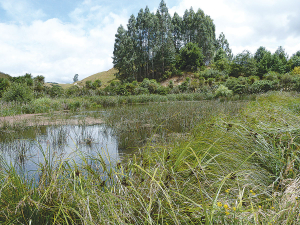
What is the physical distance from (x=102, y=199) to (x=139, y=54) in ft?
106

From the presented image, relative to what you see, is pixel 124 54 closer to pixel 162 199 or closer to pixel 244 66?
pixel 244 66

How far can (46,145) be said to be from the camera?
4.28 metres

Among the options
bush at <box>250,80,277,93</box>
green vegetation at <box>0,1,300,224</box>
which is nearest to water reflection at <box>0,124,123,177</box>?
green vegetation at <box>0,1,300,224</box>

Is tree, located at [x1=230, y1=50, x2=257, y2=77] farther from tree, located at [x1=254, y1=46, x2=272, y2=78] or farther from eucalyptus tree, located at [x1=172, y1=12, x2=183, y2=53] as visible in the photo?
eucalyptus tree, located at [x1=172, y1=12, x2=183, y2=53]

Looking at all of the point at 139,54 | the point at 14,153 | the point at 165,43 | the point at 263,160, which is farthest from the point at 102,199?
the point at 165,43

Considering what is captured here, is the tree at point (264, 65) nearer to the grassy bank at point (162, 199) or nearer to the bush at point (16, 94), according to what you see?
the bush at point (16, 94)

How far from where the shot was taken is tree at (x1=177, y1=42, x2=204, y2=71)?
107 feet

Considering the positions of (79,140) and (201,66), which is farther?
(201,66)

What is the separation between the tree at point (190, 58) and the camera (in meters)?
32.7

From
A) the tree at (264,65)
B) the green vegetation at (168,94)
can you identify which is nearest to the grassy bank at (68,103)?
the green vegetation at (168,94)

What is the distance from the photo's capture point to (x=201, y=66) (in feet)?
111

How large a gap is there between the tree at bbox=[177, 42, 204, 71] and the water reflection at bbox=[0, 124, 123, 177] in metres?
30.1

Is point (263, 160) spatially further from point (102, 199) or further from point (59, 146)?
point (59, 146)

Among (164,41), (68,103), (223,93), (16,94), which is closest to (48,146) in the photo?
(68,103)
